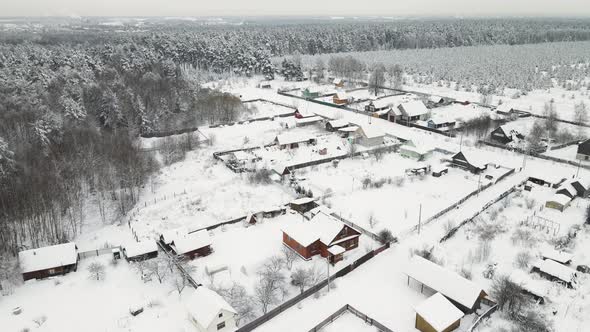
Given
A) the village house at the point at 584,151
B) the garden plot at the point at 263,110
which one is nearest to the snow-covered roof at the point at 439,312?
the village house at the point at 584,151

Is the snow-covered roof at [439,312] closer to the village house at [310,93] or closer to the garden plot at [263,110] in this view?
the garden plot at [263,110]

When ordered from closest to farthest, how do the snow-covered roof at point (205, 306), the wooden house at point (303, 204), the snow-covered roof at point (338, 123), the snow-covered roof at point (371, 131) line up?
the snow-covered roof at point (205, 306) < the wooden house at point (303, 204) < the snow-covered roof at point (371, 131) < the snow-covered roof at point (338, 123)

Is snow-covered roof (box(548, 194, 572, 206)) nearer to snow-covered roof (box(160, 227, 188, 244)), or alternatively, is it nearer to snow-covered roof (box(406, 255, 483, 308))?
snow-covered roof (box(406, 255, 483, 308))

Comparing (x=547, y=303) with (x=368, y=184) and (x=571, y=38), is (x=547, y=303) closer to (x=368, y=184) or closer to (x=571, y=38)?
(x=368, y=184)

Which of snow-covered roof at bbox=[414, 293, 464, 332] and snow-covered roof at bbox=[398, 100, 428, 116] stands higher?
snow-covered roof at bbox=[398, 100, 428, 116]

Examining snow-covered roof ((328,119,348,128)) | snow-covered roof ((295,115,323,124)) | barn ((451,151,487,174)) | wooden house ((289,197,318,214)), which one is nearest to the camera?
wooden house ((289,197,318,214))

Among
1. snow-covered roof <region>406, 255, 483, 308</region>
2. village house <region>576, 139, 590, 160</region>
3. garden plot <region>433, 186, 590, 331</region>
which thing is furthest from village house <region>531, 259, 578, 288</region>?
village house <region>576, 139, 590, 160</region>
